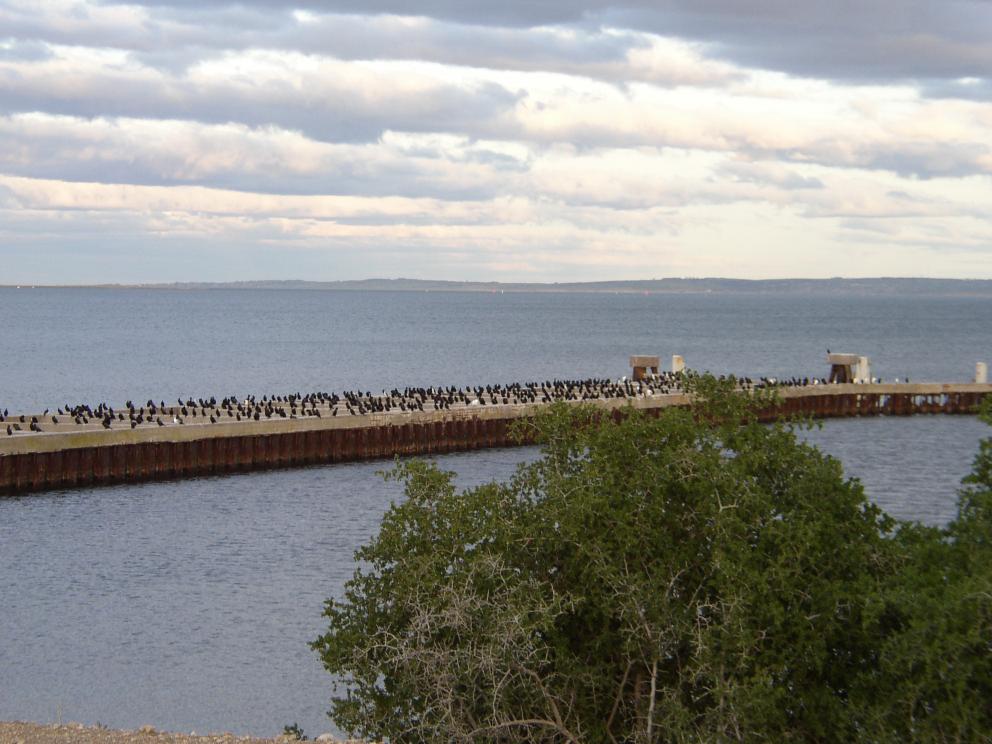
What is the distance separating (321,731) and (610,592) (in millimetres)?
9085

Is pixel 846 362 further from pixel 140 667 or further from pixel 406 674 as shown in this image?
pixel 406 674

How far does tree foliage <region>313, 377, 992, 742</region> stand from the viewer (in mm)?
15008

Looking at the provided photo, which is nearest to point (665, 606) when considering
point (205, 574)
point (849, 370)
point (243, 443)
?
point (205, 574)

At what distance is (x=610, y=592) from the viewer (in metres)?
16.1

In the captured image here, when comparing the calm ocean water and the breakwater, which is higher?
the breakwater

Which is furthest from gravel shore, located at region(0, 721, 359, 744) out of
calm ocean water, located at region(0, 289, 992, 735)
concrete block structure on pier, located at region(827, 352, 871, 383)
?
concrete block structure on pier, located at region(827, 352, 871, 383)

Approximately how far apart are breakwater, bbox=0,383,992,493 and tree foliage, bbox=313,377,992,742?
2828cm

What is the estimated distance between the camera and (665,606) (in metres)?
15.6

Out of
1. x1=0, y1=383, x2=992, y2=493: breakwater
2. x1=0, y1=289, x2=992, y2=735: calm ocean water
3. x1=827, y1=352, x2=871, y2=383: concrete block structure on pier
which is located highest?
x1=827, y1=352, x2=871, y2=383: concrete block structure on pier

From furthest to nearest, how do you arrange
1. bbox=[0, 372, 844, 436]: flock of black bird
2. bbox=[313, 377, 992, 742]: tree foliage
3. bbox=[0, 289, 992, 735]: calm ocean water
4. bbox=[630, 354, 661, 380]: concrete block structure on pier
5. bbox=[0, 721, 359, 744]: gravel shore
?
bbox=[630, 354, 661, 380]: concrete block structure on pier, bbox=[0, 372, 844, 436]: flock of black bird, bbox=[0, 289, 992, 735]: calm ocean water, bbox=[0, 721, 359, 744]: gravel shore, bbox=[313, 377, 992, 742]: tree foliage

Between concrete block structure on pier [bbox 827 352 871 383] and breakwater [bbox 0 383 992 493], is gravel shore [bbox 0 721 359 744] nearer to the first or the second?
breakwater [bbox 0 383 992 493]

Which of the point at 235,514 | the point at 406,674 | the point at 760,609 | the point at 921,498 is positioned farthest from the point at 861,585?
the point at 921,498

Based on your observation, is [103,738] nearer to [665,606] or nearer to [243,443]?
[665,606]

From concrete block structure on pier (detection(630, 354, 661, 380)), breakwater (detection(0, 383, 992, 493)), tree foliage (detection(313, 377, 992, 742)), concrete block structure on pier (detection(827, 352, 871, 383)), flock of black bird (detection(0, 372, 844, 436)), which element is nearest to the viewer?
tree foliage (detection(313, 377, 992, 742))
